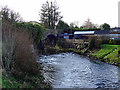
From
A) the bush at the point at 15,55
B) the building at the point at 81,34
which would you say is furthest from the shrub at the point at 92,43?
the bush at the point at 15,55

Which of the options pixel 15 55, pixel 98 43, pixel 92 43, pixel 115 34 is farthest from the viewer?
pixel 115 34

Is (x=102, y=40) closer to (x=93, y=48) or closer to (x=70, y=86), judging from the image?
(x=93, y=48)

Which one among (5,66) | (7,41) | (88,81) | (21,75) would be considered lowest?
(88,81)

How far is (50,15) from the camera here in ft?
163

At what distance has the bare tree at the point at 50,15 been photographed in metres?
49.5

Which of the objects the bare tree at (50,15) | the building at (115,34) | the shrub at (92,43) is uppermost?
the bare tree at (50,15)

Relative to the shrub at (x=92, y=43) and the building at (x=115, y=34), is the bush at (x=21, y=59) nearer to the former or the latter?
the shrub at (x=92, y=43)

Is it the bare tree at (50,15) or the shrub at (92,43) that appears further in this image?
the bare tree at (50,15)

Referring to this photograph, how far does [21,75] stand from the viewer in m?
10.0

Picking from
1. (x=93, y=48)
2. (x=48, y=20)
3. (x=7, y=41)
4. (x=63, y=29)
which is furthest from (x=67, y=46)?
(x=7, y=41)

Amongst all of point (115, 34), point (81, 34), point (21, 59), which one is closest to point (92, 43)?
point (115, 34)

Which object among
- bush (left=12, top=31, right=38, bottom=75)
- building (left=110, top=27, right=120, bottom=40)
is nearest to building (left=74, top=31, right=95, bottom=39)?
building (left=110, top=27, right=120, bottom=40)

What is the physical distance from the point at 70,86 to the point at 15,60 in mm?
4595

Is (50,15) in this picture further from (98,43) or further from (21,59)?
(21,59)
